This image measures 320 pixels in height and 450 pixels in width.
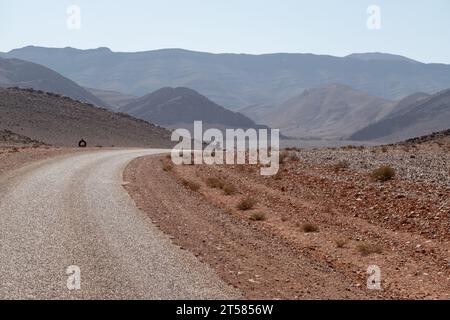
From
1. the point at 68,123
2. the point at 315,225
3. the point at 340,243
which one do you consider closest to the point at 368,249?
the point at 340,243

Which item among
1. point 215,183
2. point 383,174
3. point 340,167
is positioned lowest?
point 215,183

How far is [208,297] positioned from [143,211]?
7.70 m

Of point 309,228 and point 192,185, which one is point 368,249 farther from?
point 192,185

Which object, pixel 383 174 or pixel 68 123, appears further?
pixel 68 123

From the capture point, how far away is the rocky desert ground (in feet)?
32.5

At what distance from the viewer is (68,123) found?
279 ft

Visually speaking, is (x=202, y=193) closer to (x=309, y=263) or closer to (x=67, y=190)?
(x=67, y=190)

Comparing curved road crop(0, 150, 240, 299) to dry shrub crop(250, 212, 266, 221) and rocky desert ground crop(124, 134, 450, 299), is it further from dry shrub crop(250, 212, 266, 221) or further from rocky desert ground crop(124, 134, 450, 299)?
dry shrub crop(250, 212, 266, 221)

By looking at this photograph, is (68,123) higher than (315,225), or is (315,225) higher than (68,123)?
(68,123)

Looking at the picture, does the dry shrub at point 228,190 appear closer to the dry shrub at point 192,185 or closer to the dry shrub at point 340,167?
the dry shrub at point 192,185

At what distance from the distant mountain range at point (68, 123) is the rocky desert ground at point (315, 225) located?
178 feet

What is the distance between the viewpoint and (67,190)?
61.4 feet

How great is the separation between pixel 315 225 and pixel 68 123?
75019 mm

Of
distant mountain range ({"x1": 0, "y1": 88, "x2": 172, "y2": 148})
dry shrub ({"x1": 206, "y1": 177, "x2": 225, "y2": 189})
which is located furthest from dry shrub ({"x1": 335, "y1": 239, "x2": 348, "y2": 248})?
distant mountain range ({"x1": 0, "y1": 88, "x2": 172, "y2": 148})
